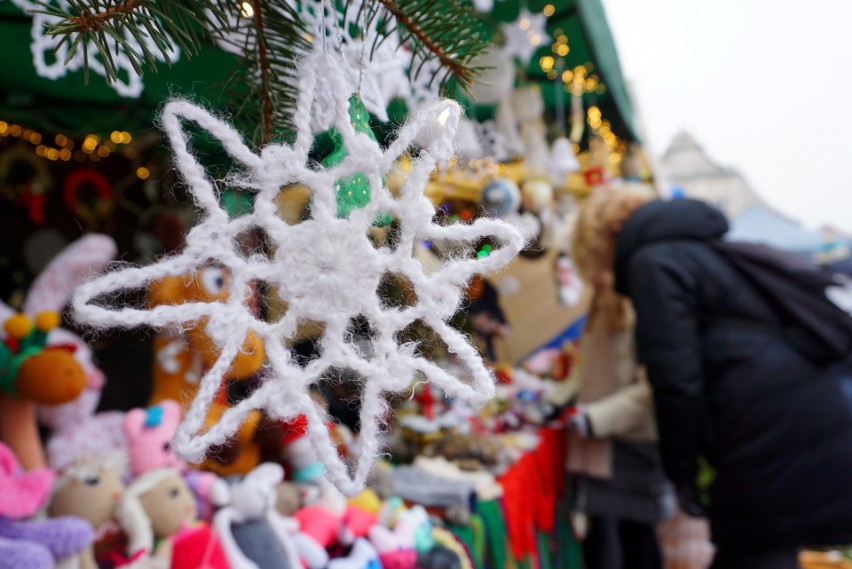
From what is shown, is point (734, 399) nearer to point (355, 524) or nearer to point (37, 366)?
point (355, 524)

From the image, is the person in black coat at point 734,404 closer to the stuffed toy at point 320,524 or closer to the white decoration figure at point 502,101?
the white decoration figure at point 502,101

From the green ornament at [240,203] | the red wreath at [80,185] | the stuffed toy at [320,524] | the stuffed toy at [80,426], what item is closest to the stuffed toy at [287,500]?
the stuffed toy at [320,524]

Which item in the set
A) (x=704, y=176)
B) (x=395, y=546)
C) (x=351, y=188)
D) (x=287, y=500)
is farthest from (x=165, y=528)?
(x=704, y=176)

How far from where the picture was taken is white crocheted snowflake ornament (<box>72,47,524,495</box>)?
317 mm

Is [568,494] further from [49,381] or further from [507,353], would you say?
[49,381]

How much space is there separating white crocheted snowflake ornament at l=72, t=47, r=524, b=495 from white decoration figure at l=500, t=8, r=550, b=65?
1263 millimetres

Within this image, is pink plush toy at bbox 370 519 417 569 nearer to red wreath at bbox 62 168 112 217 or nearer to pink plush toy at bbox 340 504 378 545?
pink plush toy at bbox 340 504 378 545

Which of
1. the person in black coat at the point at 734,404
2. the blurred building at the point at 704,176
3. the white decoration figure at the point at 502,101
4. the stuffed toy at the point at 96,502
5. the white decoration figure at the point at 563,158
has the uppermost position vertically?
the white decoration figure at the point at 502,101

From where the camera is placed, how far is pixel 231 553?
2.26 ft

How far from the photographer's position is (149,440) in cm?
81

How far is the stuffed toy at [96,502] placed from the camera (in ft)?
2.16

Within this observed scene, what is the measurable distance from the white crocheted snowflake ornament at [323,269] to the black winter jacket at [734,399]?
106 cm

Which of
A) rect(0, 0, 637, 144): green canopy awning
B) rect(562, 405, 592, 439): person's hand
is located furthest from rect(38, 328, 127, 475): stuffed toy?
rect(562, 405, 592, 439): person's hand

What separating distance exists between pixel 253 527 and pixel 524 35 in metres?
1.29
